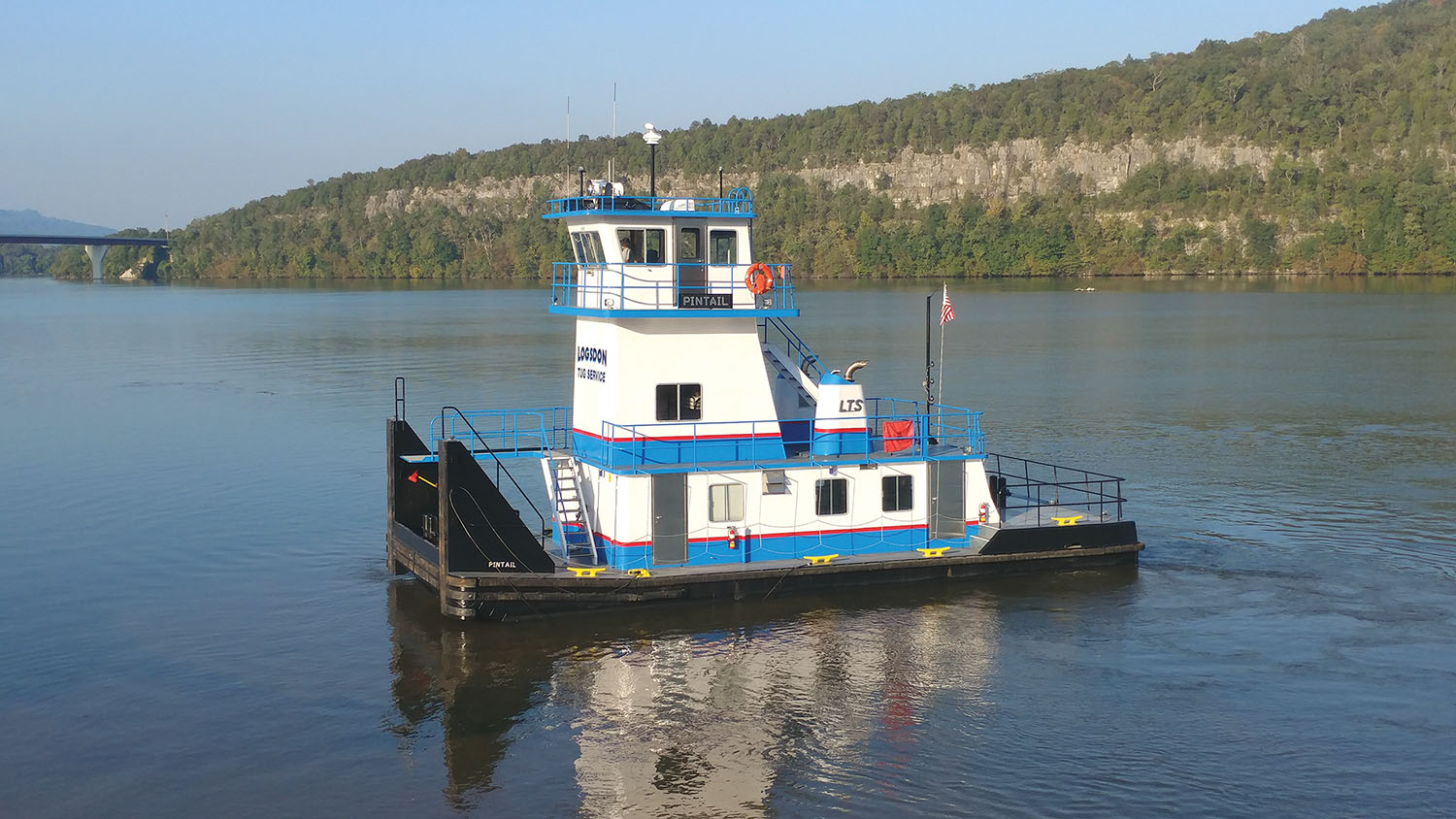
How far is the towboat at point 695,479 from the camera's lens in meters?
21.2

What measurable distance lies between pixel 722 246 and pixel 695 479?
4.15 m

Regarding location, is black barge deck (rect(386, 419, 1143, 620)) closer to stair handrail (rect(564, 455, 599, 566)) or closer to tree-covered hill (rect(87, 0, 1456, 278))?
stair handrail (rect(564, 455, 599, 566))

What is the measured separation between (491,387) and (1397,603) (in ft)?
117

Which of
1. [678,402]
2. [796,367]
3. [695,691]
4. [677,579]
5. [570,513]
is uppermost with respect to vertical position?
[796,367]

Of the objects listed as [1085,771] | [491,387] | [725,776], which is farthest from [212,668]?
[491,387]

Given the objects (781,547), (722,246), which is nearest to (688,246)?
(722,246)

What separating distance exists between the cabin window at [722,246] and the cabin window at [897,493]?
4566 millimetres

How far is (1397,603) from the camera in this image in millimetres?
22516

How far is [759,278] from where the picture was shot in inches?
874

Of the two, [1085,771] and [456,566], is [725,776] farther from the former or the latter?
[456,566]

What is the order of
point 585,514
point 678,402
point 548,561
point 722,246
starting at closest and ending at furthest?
1. point 548,561
2. point 585,514
3. point 678,402
4. point 722,246

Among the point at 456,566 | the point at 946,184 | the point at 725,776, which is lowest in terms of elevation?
the point at 725,776

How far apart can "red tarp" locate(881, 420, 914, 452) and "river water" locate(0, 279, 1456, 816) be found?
8.38 ft

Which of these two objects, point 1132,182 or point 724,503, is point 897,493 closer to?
point 724,503
